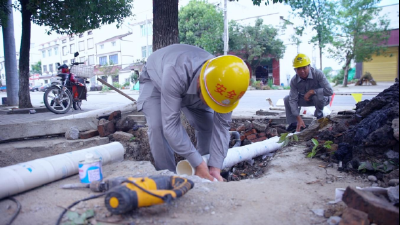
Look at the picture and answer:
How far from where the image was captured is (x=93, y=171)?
228 cm

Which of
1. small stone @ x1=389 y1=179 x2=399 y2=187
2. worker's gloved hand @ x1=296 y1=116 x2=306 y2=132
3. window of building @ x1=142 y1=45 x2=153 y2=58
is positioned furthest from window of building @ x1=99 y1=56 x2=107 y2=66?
small stone @ x1=389 y1=179 x2=399 y2=187

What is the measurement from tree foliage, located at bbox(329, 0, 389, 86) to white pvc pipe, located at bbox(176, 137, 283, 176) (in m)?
19.4

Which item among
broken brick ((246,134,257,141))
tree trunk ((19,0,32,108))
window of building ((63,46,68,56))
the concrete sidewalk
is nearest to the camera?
broken brick ((246,134,257,141))

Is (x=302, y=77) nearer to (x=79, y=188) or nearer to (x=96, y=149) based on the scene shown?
(x=96, y=149)

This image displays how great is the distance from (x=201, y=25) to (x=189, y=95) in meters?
22.6

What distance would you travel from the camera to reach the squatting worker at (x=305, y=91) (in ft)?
15.6

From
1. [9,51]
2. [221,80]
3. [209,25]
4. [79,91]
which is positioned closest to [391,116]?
[221,80]

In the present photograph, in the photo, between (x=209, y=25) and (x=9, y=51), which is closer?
(x=9, y=51)

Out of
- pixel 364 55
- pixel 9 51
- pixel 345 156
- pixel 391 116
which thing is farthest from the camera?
pixel 364 55

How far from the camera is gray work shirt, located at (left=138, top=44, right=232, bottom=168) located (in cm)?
244

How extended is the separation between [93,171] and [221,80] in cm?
122

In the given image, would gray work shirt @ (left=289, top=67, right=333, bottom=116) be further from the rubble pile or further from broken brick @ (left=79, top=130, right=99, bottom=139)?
broken brick @ (left=79, top=130, right=99, bottom=139)

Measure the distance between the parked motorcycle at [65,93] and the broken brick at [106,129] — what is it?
3031 millimetres

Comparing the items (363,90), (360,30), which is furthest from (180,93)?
(360,30)
